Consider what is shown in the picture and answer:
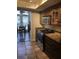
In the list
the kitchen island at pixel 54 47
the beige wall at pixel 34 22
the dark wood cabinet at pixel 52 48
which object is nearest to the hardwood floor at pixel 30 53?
the dark wood cabinet at pixel 52 48

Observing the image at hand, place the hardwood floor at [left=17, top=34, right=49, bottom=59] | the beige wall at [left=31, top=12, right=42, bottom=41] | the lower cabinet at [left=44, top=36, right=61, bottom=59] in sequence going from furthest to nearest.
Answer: the beige wall at [left=31, top=12, right=42, bottom=41] < the hardwood floor at [left=17, top=34, right=49, bottom=59] < the lower cabinet at [left=44, top=36, right=61, bottom=59]

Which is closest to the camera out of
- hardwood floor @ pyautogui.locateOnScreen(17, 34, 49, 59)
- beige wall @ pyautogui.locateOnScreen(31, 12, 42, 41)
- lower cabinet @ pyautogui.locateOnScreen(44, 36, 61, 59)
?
lower cabinet @ pyautogui.locateOnScreen(44, 36, 61, 59)

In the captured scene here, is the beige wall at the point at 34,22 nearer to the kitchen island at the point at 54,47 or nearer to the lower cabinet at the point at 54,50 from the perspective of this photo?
the kitchen island at the point at 54,47

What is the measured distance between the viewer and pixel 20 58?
14.1ft

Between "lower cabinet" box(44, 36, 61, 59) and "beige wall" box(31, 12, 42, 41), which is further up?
"beige wall" box(31, 12, 42, 41)

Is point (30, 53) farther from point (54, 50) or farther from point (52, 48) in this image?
point (54, 50)

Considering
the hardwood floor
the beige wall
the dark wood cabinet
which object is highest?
the beige wall

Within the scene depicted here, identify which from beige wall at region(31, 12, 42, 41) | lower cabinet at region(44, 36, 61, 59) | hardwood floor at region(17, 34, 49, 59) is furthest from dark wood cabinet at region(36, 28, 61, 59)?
beige wall at region(31, 12, 42, 41)

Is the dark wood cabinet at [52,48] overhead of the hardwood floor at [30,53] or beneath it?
overhead

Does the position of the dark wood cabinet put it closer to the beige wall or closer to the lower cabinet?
the lower cabinet

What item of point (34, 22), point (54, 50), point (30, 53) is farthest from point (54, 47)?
point (34, 22)
